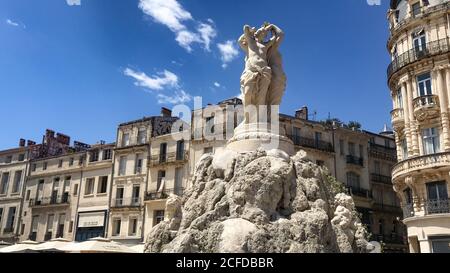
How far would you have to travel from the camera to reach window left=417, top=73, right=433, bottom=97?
30652 mm

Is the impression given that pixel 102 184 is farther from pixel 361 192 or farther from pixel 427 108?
pixel 427 108

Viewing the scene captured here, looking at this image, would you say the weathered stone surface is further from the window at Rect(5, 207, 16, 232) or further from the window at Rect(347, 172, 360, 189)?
the window at Rect(5, 207, 16, 232)

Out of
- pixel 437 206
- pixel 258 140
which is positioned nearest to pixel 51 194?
pixel 437 206

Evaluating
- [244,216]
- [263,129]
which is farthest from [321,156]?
[244,216]

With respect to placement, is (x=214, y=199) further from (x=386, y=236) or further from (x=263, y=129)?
(x=386, y=236)

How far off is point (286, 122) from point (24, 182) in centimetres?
3200

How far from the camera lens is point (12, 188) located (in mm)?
54938

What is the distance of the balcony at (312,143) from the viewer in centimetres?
4169

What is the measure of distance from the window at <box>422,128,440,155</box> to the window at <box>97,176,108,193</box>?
30.9m

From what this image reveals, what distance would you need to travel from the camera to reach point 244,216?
1081cm

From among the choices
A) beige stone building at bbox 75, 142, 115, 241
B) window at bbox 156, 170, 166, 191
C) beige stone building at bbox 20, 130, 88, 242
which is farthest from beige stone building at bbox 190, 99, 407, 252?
beige stone building at bbox 20, 130, 88, 242

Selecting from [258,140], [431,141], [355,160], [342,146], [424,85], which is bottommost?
[258,140]

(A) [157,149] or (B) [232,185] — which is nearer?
(B) [232,185]

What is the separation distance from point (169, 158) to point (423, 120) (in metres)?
22.8
